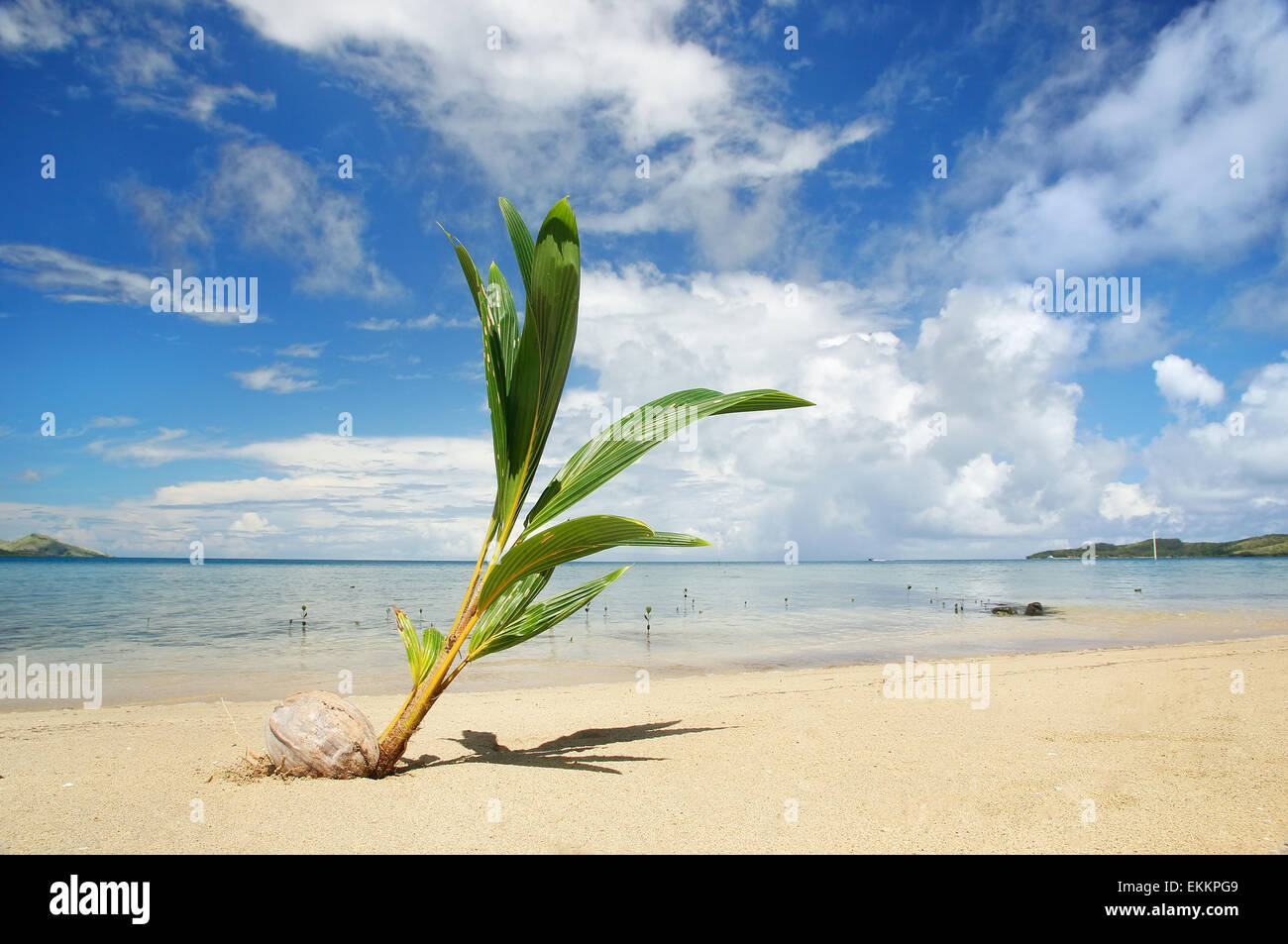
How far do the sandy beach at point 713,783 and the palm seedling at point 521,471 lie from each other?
0.34 meters

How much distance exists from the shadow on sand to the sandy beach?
39mm

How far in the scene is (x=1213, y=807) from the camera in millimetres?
3885

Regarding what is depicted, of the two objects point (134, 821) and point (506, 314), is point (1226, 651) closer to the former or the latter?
point (506, 314)

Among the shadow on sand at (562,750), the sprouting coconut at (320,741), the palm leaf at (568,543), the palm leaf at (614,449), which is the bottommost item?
the shadow on sand at (562,750)

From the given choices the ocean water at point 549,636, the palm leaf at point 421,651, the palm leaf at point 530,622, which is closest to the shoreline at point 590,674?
the ocean water at point 549,636

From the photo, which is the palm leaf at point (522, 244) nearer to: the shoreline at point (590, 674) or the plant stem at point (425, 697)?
the plant stem at point (425, 697)

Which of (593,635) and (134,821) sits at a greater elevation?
(134,821)

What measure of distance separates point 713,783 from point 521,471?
2590 mm

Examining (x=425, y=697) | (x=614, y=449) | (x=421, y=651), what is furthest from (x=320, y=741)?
A: (x=614, y=449)

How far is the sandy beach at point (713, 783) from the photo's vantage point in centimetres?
349

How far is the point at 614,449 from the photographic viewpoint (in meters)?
4.77

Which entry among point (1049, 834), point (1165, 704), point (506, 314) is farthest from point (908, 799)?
point (1165, 704)

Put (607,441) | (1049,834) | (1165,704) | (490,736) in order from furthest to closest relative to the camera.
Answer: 1. (1165,704)
2. (490,736)
3. (607,441)
4. (1049,834)
